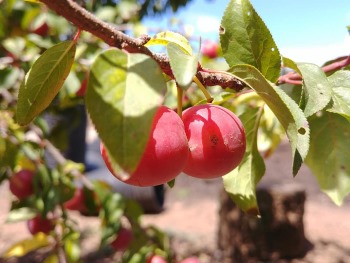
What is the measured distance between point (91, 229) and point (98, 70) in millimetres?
2970

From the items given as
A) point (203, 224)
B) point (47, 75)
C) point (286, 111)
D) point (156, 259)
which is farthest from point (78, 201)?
point (203, 224)

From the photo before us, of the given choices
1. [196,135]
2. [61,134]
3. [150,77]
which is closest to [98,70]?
[150,77]

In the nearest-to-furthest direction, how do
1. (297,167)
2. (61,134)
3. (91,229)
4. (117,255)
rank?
(297,167)
(61,134)
(117,255)
(91,229)

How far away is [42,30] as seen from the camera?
1752 mm

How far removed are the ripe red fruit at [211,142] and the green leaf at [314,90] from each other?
0.09 m

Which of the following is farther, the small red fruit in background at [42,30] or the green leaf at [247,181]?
the small red fruit in background at [42,30]

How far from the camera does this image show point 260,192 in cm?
289

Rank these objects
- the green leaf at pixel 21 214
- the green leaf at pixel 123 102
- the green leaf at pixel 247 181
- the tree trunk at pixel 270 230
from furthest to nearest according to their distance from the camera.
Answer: the tree trunk at pixel 270 230, the green leaf at pixel 21 214, the green leaf at pixel 247 181, the green leaf at pixel 123 102

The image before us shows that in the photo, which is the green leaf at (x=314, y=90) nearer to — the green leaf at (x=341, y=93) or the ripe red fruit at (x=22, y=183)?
the green leaf at (x=341, y=93)

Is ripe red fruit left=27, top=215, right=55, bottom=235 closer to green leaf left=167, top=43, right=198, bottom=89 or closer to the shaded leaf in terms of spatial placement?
the shaded leaf

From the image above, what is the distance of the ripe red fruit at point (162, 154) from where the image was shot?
388 mm

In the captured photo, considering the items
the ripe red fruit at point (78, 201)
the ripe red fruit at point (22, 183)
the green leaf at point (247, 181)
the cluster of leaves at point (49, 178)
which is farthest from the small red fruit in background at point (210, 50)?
the green leaf at point (247, 181)

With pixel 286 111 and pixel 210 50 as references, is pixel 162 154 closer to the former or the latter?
pixel 286 111

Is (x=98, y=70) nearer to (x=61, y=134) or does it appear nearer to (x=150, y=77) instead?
(x=150, y=77)
